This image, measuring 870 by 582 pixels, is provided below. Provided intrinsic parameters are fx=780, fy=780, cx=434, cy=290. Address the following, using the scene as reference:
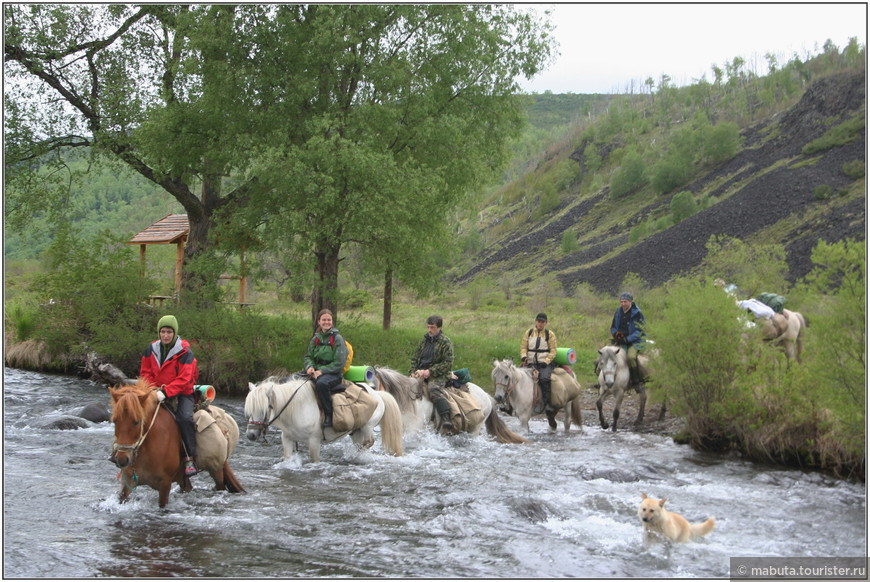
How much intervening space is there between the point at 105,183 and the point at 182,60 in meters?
85.7

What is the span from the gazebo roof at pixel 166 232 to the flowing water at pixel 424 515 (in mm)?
19234

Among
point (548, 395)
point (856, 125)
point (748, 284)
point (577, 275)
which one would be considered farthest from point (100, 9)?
point (856, 125)

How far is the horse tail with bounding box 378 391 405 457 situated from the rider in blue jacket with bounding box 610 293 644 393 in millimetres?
5470

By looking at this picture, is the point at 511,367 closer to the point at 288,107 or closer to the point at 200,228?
the point at 288,107

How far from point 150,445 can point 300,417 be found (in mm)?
3231

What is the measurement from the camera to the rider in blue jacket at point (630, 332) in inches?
632

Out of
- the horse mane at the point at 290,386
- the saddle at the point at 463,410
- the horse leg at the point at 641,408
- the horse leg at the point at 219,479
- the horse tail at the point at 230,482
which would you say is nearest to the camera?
the horse leg at the point at 219,479

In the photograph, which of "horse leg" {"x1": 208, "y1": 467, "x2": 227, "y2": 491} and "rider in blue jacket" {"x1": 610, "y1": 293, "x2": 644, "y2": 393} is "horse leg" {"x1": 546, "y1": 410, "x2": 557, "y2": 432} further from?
"horse leg" {"x1": 208, "y1": 467, "x2": 227, "y2": 491}

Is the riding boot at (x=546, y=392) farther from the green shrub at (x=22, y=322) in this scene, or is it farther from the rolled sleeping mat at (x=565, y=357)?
the green shrub at (x=22, y=322)

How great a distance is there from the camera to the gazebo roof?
3241 centimetres

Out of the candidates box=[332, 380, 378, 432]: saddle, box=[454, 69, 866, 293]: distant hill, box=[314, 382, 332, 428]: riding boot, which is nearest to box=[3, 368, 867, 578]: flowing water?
box=[332, 380, 378, 432]: saddle

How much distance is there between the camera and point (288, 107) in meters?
23.5

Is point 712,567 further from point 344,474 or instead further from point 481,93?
point 481,93

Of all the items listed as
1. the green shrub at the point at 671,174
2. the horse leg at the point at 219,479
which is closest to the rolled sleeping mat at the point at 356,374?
the horse leg at the point at 219,479
